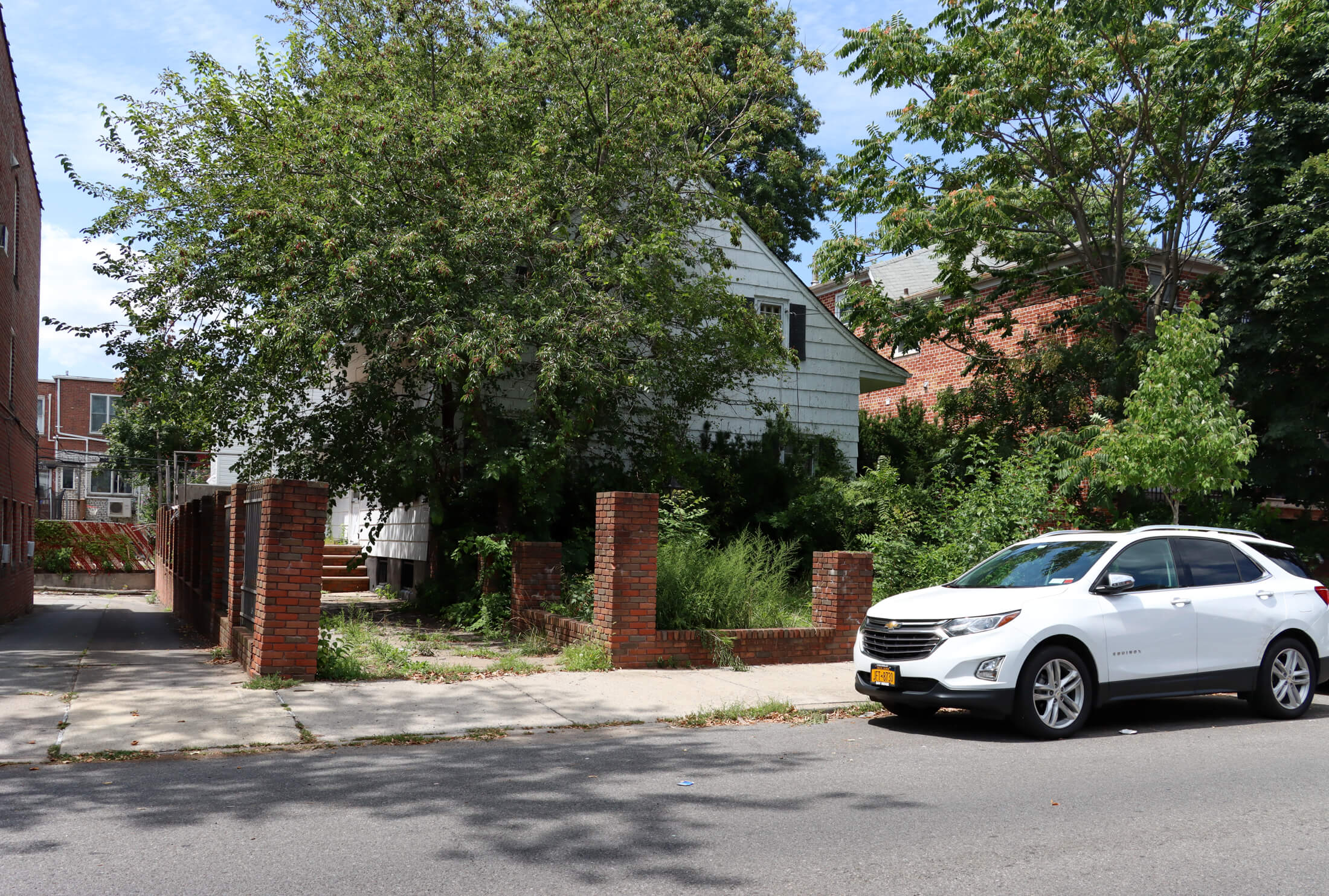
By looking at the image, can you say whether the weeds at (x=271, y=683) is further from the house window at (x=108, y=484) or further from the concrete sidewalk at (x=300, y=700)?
the house window at (x=108, y=484)

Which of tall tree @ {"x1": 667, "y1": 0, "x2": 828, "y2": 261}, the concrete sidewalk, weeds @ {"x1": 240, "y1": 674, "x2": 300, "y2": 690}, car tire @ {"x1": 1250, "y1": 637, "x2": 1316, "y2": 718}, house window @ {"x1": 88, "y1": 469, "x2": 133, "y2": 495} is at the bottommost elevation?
the concrete sidewalk

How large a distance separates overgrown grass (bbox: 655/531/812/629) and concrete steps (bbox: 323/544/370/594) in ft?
41.7

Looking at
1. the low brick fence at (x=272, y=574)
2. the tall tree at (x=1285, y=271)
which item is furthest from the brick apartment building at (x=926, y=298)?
the low brick fence at (x=272, y=574)

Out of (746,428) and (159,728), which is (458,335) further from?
(746,428)

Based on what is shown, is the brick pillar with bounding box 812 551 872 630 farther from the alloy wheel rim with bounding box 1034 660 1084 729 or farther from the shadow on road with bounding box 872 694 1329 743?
the alloy wheel rim with bounding box 1034 660 1084 729

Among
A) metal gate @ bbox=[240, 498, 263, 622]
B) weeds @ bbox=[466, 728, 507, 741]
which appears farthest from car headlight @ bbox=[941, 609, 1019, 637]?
metal gate @ bbox=[240, 498, 263, 622]

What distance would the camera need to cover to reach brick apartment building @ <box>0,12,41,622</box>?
1970cm

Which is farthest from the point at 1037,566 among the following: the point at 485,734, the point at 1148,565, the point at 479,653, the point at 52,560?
the point at 52,560

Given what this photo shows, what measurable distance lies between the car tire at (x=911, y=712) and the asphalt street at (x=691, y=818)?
2.81 feet

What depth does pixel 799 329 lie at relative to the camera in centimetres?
2183

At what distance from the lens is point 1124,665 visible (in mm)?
8547

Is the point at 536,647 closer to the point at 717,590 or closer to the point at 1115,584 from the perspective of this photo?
the point at 717,590

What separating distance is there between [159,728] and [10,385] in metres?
16.5

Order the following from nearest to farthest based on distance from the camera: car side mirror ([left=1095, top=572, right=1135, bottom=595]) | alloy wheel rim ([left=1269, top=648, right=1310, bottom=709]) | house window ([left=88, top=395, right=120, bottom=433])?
car side mirror ([left=1095, top=572, right=1135, bottom=595]) → alloy wheel rim ([left=1269, top=648, right=1310, bottom=709]) → house window ([left=88, top=395, right=120, bottom=433])
